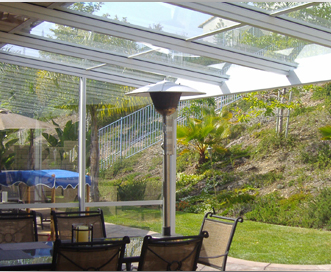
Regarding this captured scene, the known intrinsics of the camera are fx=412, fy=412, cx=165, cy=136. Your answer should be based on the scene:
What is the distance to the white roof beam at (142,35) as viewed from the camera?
4609 mm

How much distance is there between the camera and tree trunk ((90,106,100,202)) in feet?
23.6

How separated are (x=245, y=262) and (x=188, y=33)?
15.2 ft

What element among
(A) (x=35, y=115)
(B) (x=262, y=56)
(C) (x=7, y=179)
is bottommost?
(C) (x=7, y=179)

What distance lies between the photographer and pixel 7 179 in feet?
21.0

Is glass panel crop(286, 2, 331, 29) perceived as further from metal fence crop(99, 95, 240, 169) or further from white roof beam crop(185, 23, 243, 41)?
metal fence crop(99, 95, 240, 169)

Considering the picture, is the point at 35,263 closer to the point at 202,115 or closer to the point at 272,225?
the point at 272,225

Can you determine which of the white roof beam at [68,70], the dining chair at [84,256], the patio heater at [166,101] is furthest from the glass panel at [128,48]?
the dining chair at [84,256]

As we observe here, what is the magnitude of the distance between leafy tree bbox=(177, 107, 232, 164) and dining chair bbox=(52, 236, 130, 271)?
11433 millimetres

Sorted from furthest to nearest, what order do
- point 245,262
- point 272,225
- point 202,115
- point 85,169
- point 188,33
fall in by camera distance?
point 202,115 → point 272,225 → point 245,262 → point 85,169 → point 188,33

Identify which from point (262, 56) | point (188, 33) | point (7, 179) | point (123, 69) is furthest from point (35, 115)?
point (262, 56)

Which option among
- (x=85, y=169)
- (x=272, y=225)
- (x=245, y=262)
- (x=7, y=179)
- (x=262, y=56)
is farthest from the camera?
(x=272, y=225)

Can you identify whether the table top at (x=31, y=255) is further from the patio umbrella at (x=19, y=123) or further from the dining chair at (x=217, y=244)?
the patio umbrella at (x=19, y=123)

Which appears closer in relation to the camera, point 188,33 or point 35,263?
point 35,263

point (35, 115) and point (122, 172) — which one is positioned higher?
point (35, 115)
